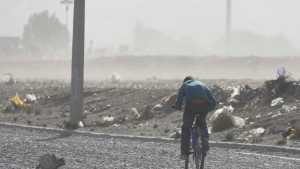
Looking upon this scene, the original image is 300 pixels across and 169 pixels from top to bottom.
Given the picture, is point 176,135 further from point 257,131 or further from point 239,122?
point 257,131

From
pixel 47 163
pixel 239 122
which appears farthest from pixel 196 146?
pixel 239 122

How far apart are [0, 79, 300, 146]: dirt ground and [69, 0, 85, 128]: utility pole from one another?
0.62 meters

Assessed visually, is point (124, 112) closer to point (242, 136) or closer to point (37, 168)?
point (242, 136)

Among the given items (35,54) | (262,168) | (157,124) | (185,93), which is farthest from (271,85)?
(35,54)

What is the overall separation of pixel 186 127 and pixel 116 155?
12.7ft

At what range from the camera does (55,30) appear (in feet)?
434

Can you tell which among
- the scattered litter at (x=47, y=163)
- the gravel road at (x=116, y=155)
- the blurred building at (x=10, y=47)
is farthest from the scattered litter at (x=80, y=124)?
the blurred building at (x=10, y=47)

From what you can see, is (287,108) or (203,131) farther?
(287,108)

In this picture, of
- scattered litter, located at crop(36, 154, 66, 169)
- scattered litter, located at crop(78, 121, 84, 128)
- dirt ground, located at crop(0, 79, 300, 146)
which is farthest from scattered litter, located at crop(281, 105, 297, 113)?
scattered litter, located at crop(36, 154, 66, 169)

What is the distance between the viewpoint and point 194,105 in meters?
12.7

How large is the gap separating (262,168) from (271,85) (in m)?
10.4

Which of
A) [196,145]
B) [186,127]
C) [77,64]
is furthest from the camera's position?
[77,64]

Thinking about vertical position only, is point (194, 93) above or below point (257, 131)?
above

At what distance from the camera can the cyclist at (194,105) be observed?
41.7ft
